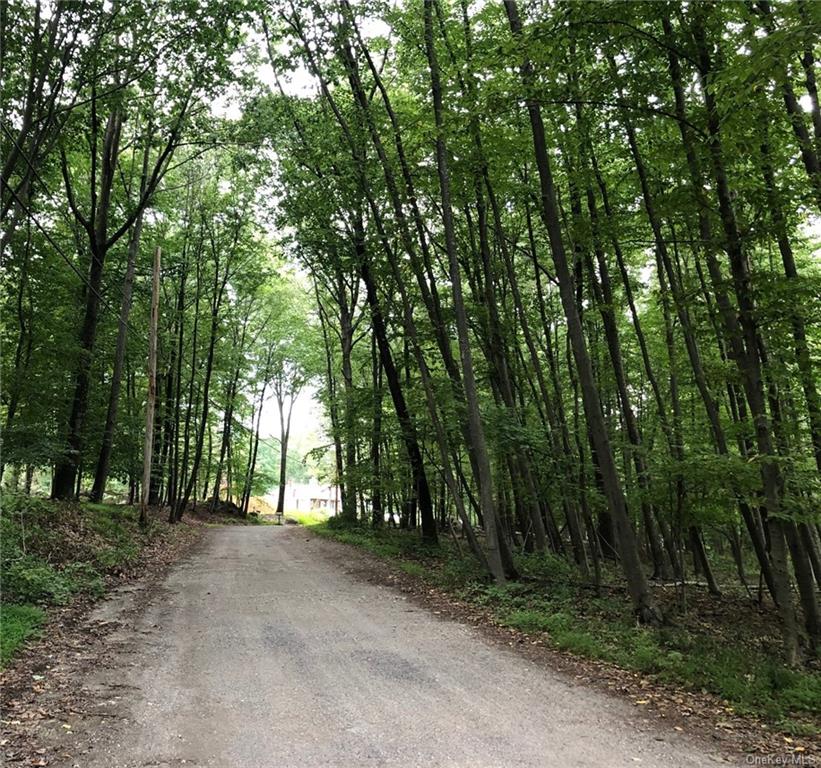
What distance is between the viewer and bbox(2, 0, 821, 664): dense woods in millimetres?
6250

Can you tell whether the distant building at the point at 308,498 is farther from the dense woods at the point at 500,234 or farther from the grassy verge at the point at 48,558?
the grassy verge at the point at 48,558

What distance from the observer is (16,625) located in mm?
5809

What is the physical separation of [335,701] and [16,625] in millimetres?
3668

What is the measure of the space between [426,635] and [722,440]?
560 centimetres

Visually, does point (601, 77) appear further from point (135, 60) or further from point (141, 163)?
point (141, 163)

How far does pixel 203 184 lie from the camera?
2109cm

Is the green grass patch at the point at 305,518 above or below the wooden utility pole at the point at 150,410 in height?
below

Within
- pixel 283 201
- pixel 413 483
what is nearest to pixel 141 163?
pixel 283 201

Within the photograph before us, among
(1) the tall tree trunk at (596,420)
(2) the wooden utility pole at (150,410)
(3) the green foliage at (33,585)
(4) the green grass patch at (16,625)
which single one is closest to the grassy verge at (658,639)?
(1) the tall tree trunk at (596,420)

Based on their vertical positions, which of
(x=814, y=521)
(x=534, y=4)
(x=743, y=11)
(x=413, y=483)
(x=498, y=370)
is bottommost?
(x=814, y=521)

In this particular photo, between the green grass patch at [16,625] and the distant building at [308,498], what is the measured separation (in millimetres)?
36123

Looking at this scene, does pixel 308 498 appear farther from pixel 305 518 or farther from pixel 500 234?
pixel 500 234

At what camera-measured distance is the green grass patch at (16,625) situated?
204 inches

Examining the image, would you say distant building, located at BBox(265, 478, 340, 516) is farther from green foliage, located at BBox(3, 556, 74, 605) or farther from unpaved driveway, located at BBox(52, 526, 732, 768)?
unpaved driveway, located at BBox(52, 526, 732, 768)
